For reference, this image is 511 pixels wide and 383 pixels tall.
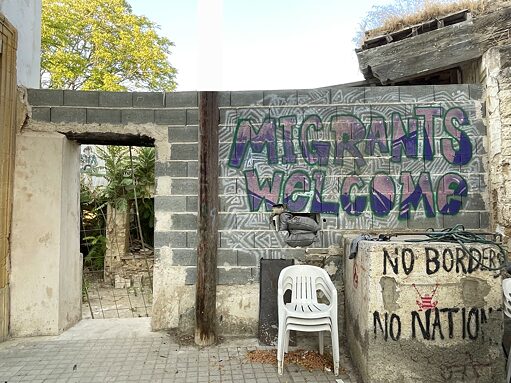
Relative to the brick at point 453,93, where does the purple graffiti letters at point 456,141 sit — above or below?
below

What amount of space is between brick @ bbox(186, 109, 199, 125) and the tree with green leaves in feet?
40.5

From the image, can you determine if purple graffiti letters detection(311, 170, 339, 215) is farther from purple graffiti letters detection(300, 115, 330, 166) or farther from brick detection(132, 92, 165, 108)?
brick detection(132, 92, 165, 108)

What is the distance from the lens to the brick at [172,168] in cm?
446

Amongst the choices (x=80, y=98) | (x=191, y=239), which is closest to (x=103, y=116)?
(x=80, y=98)

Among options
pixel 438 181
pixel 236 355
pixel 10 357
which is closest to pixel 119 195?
pixel 10 357

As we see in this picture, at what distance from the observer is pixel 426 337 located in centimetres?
310

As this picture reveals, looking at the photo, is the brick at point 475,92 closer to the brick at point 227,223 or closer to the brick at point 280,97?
the brick at point 280,97

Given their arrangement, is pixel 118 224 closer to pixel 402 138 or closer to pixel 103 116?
pixel 103 116

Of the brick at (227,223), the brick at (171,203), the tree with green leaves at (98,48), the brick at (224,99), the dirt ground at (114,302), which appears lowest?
the dirt ground at (114,302)

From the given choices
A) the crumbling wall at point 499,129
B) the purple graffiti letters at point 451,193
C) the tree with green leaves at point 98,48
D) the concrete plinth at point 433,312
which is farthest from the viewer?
the tree with green leaves at point 98,48

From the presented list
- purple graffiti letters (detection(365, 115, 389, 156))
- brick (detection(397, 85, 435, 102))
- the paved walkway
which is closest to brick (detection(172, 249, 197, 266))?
the paved walkway

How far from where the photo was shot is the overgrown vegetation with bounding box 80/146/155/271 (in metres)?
9.67

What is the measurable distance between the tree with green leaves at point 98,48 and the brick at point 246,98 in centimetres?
1256

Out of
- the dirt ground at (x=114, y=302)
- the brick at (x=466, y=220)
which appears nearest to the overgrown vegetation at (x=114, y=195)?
the dirt ground at (x=114, y=302)
